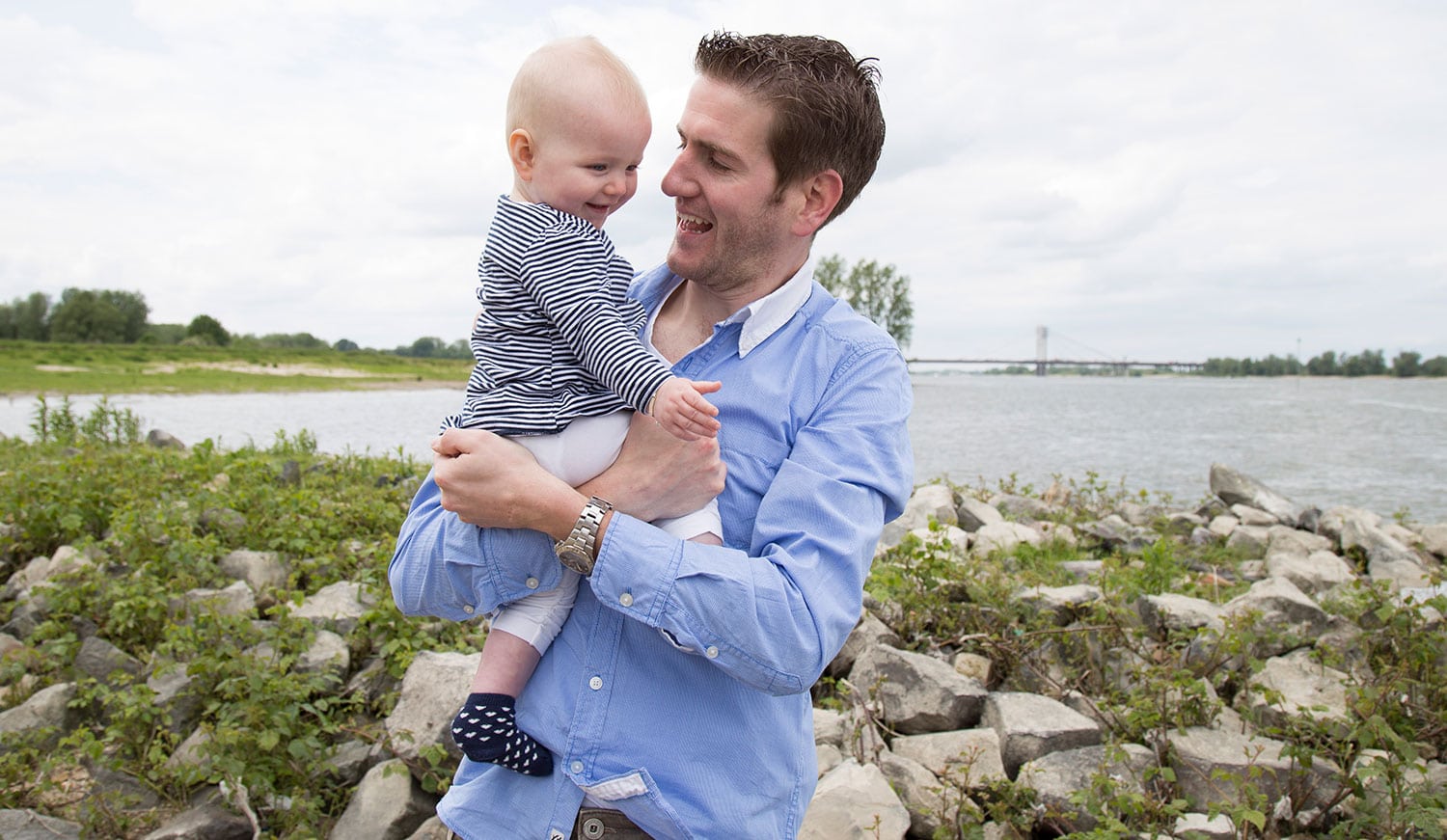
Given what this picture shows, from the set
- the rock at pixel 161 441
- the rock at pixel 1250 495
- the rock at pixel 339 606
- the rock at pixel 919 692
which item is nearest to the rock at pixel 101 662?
the rock at pixel 339 606

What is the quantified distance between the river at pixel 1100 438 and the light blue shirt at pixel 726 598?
7.49 metres

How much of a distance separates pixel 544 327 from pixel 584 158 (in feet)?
1.25

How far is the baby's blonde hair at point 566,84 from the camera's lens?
2.03m

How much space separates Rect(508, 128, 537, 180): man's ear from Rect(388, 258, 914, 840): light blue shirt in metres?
0.54

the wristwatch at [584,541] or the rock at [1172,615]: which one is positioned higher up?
the wristwatch at [584,541]

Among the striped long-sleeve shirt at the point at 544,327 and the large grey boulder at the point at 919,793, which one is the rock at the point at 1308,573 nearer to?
the large grey boulder at the point at 919,793

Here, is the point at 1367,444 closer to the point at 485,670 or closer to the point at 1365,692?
the point at 1365,692

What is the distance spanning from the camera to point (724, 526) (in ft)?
6.29

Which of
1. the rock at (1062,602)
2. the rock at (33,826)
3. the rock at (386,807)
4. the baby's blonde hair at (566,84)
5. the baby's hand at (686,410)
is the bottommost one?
the rock at (33,826)

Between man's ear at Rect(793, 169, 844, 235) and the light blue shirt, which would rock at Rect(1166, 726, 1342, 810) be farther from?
man's ear at Rect(793, 169, 844, 235)

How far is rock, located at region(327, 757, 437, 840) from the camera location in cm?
308

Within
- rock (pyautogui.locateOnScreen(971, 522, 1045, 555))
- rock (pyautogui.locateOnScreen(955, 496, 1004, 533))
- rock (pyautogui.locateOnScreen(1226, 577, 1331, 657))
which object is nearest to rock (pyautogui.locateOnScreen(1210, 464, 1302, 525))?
rock (pyautogui.locateOnScreen(955, 496, 1004, 533))

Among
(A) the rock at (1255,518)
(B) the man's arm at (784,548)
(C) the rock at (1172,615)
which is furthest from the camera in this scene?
(A) the rock at (1255,518)

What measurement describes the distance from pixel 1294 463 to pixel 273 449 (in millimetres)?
13513
